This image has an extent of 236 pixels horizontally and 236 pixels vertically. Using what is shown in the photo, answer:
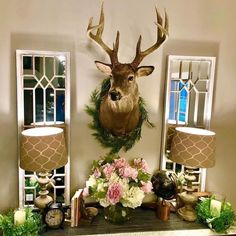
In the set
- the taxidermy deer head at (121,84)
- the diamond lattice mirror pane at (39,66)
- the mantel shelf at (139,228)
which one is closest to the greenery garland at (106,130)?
the taxidermy deer head at (121,84)

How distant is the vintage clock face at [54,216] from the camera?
6.28ft

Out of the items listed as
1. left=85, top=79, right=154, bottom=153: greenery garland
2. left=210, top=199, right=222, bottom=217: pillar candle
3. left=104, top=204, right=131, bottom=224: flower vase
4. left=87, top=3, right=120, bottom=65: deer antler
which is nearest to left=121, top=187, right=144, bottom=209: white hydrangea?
left=104, top=204, right=131, bottom=224: flower vase

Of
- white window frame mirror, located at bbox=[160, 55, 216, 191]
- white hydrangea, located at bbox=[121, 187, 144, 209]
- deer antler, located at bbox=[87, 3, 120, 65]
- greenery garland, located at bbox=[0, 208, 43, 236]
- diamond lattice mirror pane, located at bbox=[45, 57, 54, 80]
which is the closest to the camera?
greenery garland, located at bbox=[0, 208, 43, 236]

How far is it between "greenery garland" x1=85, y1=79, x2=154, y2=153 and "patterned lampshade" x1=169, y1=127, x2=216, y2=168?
1.13ft

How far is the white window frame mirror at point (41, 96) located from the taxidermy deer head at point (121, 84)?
0.28 m

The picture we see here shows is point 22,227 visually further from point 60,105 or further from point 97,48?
point 97,48

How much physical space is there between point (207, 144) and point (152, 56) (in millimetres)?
804

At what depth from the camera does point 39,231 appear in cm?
186

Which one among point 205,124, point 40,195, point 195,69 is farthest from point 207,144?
point 40,195

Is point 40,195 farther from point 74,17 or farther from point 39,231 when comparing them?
point 74,17

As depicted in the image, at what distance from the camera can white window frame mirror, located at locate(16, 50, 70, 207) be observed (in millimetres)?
2041

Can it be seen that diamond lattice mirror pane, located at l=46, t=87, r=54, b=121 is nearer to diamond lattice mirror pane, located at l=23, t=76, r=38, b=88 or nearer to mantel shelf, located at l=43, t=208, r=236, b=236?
diamond lattice mirror pane, located at l=23, t=76, r=38, b=88

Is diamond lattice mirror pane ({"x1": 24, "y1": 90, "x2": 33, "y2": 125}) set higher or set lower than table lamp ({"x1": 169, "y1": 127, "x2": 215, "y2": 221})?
higher

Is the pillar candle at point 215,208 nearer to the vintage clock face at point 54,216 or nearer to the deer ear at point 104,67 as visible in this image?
the vintage clock face at point 54,216
